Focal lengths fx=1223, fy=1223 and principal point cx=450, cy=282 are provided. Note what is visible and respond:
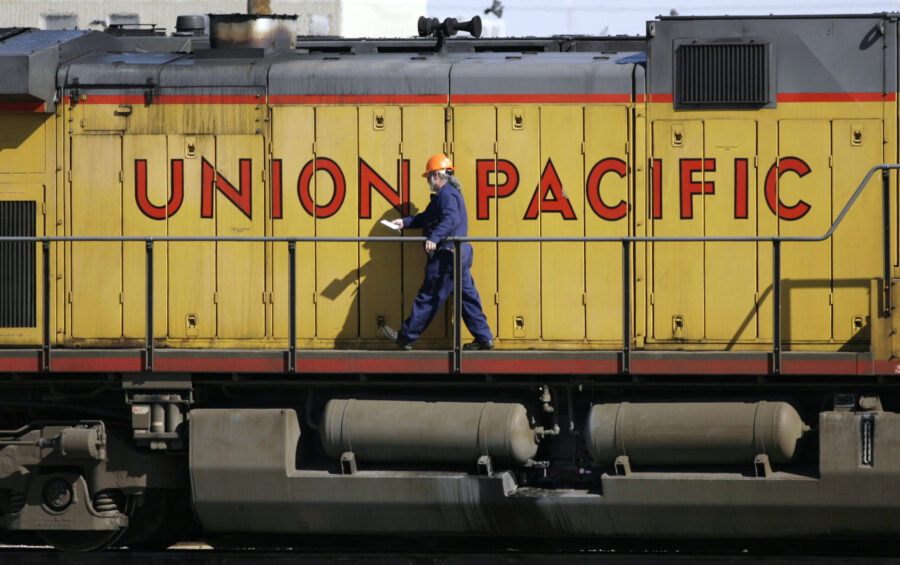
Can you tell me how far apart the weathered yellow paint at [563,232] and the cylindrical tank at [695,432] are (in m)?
0.83

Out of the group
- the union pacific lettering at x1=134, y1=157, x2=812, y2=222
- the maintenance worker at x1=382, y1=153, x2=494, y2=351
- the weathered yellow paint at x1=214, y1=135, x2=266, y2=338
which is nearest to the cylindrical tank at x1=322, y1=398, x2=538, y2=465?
the maintenance worker at x1=382, y1=153, x2=494, y2=351

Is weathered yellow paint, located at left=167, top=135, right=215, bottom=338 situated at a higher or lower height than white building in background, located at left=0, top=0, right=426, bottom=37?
lower

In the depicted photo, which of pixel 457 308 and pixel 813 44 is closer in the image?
pixel 457 308

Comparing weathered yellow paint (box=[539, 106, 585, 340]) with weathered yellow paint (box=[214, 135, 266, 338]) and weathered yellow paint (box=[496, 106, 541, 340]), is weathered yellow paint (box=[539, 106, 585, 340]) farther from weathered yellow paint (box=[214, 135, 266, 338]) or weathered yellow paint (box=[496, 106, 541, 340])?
weathered yellow paint (box=[214, 135, 266, 338])

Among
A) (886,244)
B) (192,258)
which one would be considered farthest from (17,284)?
(886,244)

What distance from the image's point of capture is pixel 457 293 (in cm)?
877

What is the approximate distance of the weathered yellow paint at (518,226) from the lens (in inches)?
366

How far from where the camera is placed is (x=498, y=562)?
896 centimetres

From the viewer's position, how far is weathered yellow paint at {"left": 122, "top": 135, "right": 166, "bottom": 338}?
955 centimetres

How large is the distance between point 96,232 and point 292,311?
6.08 ft

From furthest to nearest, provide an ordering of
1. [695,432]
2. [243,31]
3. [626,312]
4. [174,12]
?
[174,12] < [243,31] < [626,312] < [695,432]

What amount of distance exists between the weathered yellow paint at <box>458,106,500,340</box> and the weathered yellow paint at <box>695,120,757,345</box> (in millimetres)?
1598

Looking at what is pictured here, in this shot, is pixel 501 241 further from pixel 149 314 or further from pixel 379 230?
pixel 149 314

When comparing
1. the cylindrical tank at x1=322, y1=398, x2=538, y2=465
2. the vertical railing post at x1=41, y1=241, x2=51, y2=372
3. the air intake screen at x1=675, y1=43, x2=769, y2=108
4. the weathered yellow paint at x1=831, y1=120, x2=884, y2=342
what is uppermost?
the air intake screen at x1=675, y1=43, x2=769, y2=108
